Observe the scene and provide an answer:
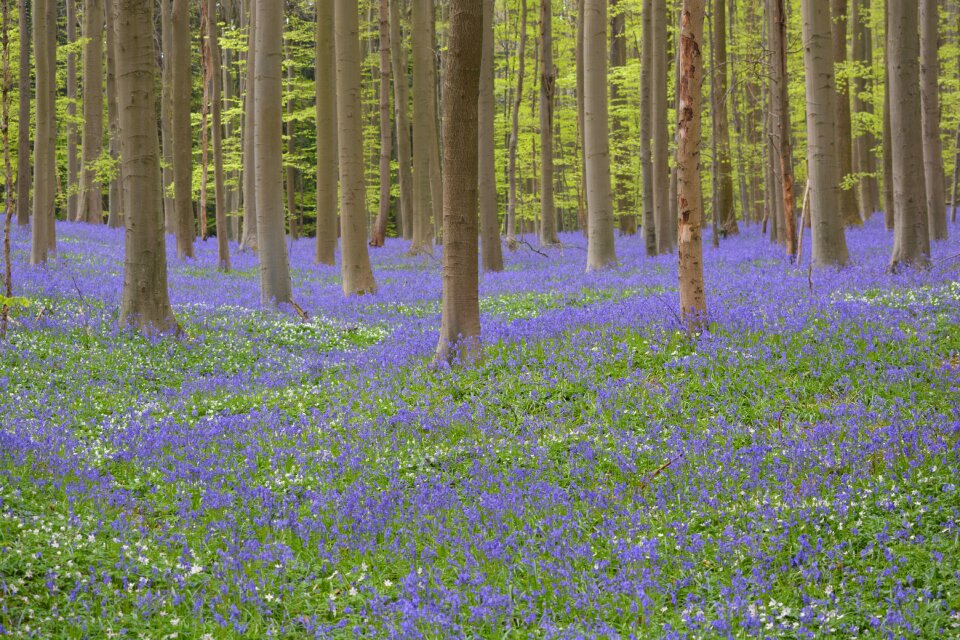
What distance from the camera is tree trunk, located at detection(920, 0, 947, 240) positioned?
598 inches

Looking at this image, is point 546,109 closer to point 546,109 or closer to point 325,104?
point 546,109

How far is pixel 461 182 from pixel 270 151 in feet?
22.5

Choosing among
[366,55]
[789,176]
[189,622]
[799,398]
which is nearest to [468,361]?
[799,398]

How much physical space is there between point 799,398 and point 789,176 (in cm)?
1107

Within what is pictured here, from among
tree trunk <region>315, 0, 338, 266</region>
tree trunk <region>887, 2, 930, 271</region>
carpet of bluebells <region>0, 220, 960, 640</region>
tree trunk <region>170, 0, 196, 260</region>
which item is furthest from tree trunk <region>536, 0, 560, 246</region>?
carpet of bluebells <region>0, 220, 960, 640</region>

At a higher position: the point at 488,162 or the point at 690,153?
the point at 488,162

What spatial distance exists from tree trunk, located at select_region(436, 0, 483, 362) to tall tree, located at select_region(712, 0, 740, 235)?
1773 cm

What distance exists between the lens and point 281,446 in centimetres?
768

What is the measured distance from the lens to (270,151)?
1512 centimetres

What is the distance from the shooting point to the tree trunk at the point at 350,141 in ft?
54.0

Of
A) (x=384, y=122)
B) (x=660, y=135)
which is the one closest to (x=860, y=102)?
(x=660, y=135)

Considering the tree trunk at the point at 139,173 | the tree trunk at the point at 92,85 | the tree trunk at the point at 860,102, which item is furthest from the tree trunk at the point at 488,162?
the tree trunk at the point at 860,102

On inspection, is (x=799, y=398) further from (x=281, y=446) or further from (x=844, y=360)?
(x=281, y=446)

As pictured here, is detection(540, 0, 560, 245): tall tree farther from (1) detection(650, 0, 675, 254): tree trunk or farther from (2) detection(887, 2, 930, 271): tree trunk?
(2) detection(887, 2, 930, 271): tree trunk
